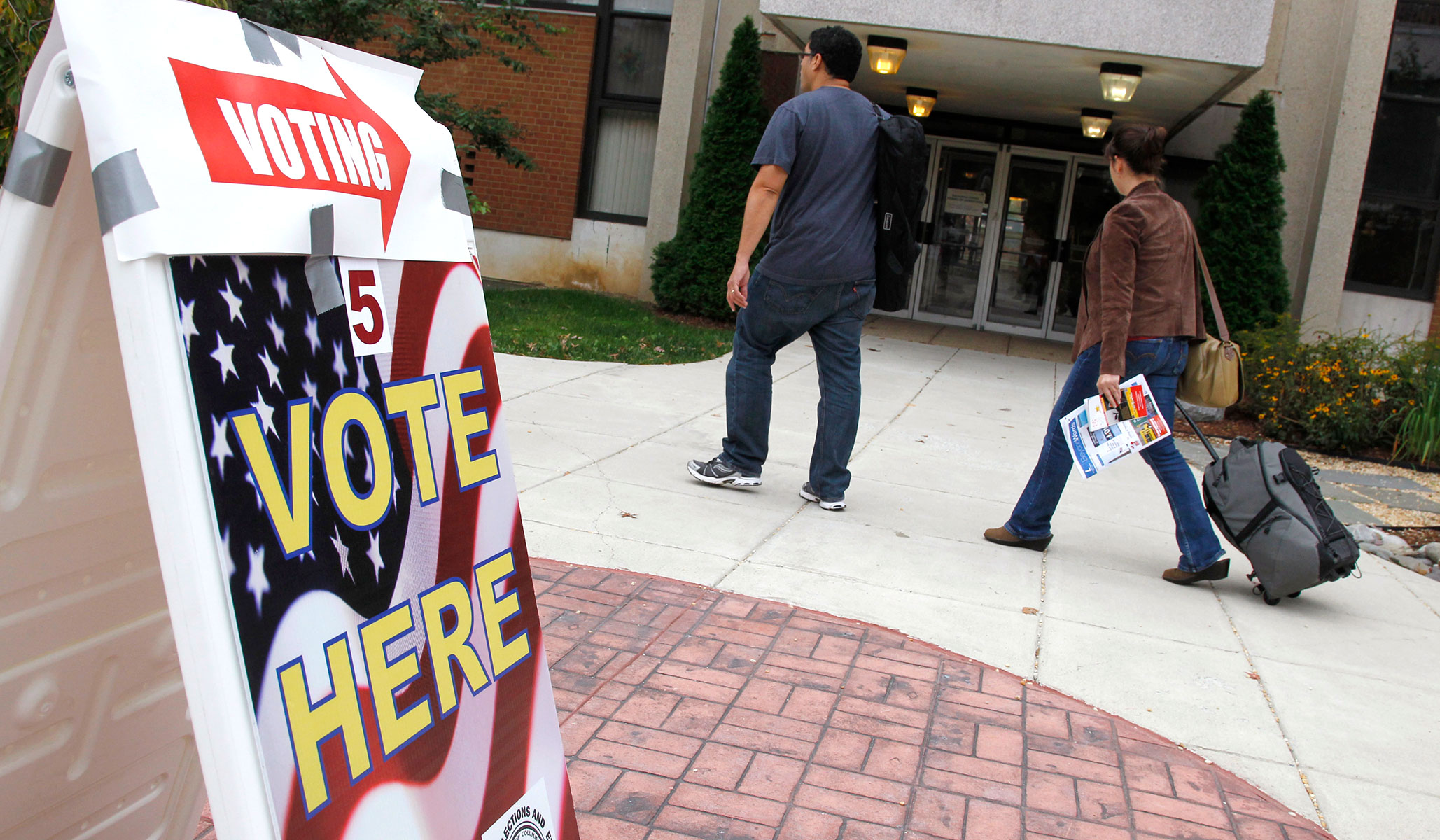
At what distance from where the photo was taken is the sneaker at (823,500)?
5168 millimetres

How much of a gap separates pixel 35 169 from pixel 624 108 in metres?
13.2

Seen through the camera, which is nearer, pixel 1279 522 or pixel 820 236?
pixel 1279 522

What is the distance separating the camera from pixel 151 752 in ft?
5.51

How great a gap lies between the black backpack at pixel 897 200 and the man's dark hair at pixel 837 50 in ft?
0.81

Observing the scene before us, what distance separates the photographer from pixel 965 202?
48.1ft

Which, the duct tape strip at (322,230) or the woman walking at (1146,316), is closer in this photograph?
the duct tape strip at (322,230)

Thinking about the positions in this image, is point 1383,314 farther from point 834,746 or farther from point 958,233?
point 834,746

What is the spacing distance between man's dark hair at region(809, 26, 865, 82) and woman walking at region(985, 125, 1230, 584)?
1164mm

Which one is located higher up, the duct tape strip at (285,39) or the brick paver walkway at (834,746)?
the duct tape strip at (285,39)

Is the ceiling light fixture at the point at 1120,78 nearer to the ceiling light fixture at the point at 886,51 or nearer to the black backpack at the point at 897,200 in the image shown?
the ceiling light fixture at the point at 886,51

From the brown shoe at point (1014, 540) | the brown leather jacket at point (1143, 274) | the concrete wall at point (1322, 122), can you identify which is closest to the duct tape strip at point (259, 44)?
the brown leather jacket at point (1143, 274)

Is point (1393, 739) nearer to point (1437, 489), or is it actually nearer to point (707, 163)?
point (1437, 489)

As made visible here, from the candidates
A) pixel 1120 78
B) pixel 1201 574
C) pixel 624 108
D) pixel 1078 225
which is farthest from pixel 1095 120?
pixel 1201 574

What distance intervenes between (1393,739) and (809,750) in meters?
1.89
